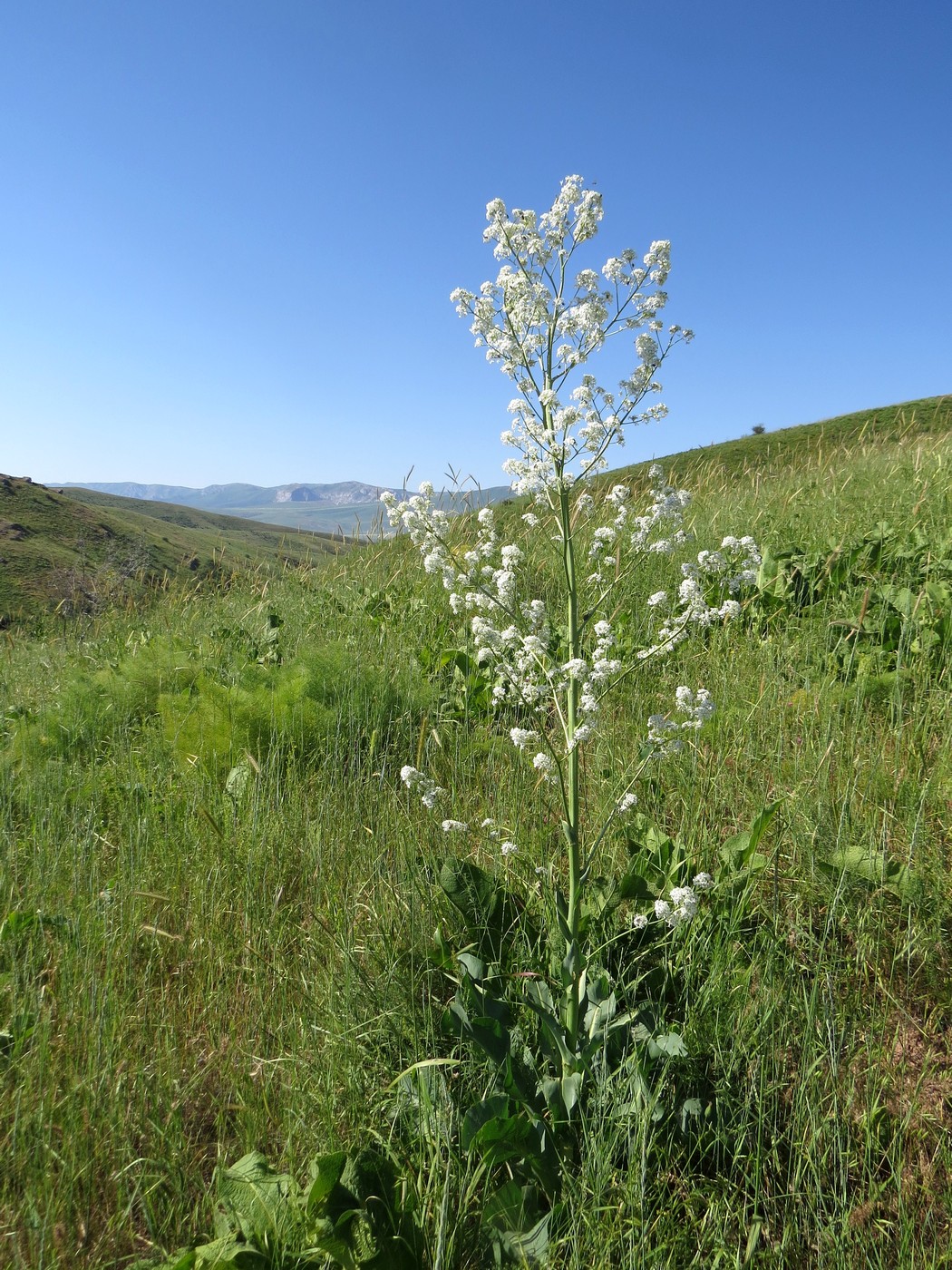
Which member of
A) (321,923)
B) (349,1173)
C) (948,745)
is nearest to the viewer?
(349,1173)

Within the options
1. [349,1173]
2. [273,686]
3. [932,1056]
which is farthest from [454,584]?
[273,686]

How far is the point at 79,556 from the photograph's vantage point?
9812mm

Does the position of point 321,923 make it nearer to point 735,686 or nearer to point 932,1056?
point 932,1056

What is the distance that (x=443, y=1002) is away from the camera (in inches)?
86.0

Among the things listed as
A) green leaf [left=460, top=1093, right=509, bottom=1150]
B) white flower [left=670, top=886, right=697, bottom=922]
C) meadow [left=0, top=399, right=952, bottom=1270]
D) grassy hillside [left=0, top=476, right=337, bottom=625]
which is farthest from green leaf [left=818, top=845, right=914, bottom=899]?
grassy hillside [left=0, top=476, right=337, bottom=625]

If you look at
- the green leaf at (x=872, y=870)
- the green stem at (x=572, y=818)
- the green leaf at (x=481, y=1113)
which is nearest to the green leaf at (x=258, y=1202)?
the green leaf at (x=481, y=1113)

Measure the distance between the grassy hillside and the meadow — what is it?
4646 mm

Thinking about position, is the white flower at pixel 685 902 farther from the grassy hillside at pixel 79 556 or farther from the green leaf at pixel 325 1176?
the grassy hillside at pixel 79 556

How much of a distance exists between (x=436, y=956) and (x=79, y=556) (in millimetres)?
9401

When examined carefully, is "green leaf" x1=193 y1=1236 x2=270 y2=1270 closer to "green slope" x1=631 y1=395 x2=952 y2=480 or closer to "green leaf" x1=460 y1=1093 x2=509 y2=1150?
"green leaf" x1=460 y1=1093 x2=509 y2=1150

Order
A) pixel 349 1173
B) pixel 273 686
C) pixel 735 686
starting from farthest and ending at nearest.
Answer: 1. pixel 273 686
2. pixel 735 686
3. pixel 349 1173

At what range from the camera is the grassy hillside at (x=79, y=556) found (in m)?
8.78

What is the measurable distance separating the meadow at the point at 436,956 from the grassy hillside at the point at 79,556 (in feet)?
15.2

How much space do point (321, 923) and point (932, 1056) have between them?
1.76 meters
